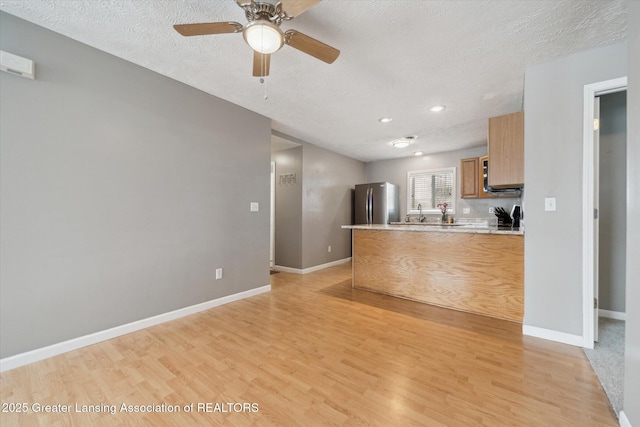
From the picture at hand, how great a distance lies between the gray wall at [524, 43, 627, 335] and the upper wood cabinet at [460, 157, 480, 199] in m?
2.73

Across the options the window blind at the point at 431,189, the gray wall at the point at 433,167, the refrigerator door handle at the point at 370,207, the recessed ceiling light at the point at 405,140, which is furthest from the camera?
the refrigerator door handle at the point at 370,207

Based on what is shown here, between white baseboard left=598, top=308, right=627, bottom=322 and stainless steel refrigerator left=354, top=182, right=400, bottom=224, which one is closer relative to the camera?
white baseboard left=598, top=308, right=627, bottom=322

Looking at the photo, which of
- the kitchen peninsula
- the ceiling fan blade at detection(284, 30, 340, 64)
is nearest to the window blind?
the kitchen peninsula

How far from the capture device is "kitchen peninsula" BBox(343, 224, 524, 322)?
2652 mm

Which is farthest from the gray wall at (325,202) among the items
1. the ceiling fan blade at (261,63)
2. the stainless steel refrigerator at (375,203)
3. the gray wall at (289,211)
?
the ceiling fan blade at (261,63)

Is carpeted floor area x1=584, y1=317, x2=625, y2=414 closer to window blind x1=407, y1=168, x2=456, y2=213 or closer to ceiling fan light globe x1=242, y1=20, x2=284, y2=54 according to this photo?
ceiling fan light globe x1=242, y1=20, x2=284, y2=54

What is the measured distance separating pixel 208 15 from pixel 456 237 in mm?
3192

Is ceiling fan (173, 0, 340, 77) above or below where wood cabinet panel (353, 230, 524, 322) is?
above

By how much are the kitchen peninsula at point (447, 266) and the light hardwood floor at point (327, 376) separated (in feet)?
1.01

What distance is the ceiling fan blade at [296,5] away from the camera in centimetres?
140

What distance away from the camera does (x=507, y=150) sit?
2.62 metres

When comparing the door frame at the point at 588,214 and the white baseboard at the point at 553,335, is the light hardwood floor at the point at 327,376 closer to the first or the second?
the white baseboard at the point at 553,335

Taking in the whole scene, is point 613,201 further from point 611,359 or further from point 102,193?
point 102,193

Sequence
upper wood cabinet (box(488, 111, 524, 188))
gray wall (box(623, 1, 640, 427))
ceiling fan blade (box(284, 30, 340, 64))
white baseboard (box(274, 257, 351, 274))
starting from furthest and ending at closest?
white baseboard (box(274, 257, 351, 274)), upper wood cabinet (box(488, 111, 524, 188)), ceiling fan blade (box(284, 30, 340, 64)), gray wall (box(623, 1, 640, 427))
